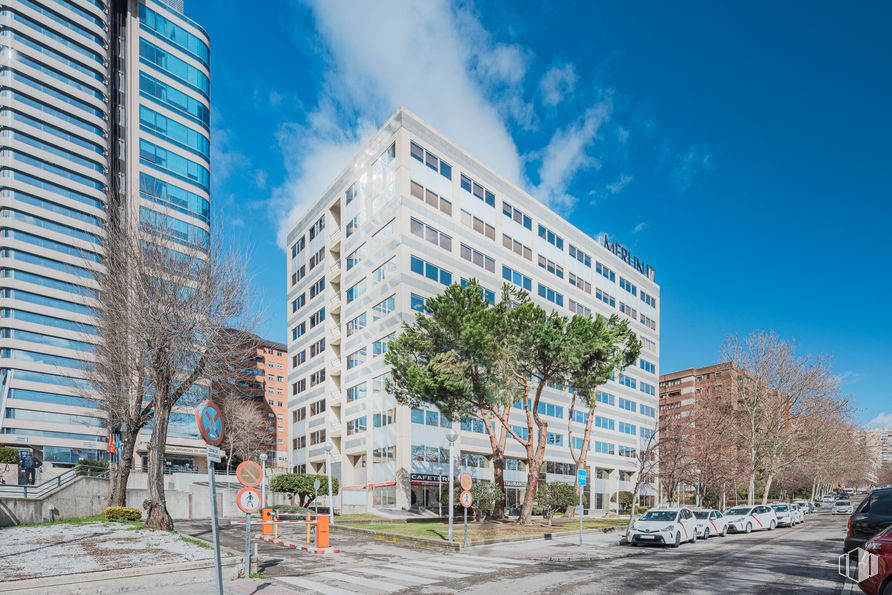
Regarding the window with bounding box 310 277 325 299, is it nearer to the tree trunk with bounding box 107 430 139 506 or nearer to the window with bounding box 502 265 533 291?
the window with bounding box 502 265 533 291

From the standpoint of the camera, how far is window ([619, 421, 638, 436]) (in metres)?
68.6

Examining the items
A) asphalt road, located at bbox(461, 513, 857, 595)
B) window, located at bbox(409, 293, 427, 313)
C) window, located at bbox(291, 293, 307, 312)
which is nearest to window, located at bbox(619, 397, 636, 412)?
window, located at bbox(409, 293, 427, 313)

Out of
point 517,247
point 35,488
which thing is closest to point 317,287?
point 517,247

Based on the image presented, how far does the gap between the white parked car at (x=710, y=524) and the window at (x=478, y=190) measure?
2949 cm

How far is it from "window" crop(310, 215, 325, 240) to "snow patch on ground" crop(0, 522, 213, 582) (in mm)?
39074

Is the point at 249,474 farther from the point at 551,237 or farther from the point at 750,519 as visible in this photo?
the point at 551,237

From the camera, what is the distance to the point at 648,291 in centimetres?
7881

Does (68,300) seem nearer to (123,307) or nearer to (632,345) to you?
(123,307)

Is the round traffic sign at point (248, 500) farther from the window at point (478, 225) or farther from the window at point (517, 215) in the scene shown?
the window at point (517, 215)

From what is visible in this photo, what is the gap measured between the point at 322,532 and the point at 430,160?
3176 cm

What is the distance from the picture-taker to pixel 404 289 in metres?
41.8

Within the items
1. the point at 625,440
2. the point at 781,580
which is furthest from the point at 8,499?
the point at 625,440

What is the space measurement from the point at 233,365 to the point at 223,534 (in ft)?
26.8

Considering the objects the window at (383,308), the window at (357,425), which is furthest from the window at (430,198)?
the window at (357,425)
